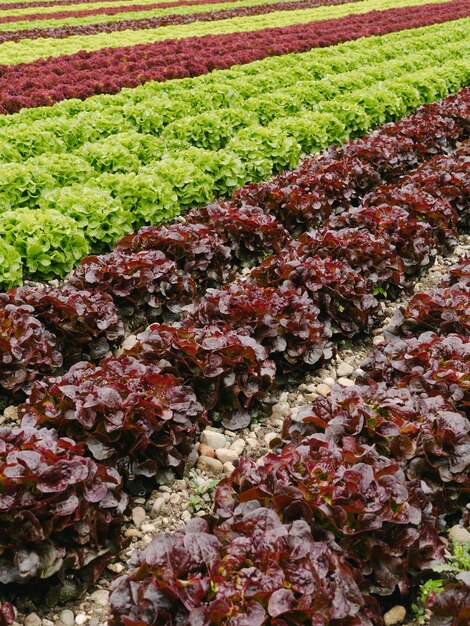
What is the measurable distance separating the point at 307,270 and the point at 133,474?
9.85 ft

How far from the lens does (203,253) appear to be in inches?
303

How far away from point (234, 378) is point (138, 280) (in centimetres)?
205

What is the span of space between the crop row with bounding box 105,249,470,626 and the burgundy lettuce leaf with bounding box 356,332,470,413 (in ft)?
0.05

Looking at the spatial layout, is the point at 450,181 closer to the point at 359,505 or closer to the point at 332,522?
the point at 359,505

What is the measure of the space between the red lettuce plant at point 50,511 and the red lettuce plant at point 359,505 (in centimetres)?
83

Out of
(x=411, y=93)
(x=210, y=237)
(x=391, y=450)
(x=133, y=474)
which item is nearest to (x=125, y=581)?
(x=133, y=474)

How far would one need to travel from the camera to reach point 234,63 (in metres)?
20.9

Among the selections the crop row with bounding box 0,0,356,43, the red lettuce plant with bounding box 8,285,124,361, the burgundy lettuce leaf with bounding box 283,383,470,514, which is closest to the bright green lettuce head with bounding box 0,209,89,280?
the red lettuce plant with bounding box 8,285,124,361

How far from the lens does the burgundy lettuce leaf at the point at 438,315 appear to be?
5.92 metres

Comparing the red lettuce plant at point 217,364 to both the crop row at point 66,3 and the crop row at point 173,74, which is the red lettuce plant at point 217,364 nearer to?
the crop row at point 173,74

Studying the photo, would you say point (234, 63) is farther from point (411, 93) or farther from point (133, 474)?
point (133, 474)

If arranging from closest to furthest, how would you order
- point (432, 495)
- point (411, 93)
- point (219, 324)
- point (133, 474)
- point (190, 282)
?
point (432, 495), point (133, 474), point (219, 324), point (190, 282), point (411, 93)

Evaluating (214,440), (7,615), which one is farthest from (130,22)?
(7,615)

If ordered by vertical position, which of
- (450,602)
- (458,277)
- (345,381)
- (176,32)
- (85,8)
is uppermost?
(85,8)
